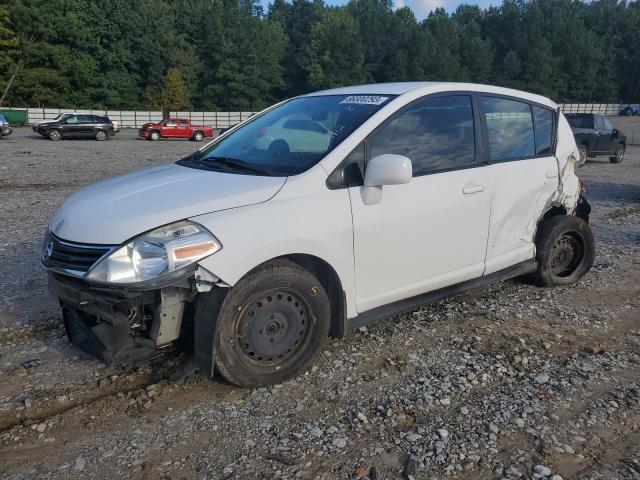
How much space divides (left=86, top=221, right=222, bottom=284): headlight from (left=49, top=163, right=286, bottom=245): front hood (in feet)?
0.24

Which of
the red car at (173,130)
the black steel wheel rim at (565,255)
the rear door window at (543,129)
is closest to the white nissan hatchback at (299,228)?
the rear door window at (543,129)

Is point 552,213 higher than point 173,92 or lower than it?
lower

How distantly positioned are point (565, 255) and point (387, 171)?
2.91m

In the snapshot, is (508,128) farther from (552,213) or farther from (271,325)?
(271,325)

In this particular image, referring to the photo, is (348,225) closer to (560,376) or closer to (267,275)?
(267,275)

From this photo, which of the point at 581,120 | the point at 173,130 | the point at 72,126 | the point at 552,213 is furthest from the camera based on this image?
the point at 173,130

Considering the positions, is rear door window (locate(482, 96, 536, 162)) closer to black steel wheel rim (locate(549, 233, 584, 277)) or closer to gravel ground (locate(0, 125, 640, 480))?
black steel wheel rim (locate(549, 233, 584, 277))

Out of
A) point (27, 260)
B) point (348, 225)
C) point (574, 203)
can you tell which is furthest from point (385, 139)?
point (27, 260)

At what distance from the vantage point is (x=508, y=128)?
4.70 metres

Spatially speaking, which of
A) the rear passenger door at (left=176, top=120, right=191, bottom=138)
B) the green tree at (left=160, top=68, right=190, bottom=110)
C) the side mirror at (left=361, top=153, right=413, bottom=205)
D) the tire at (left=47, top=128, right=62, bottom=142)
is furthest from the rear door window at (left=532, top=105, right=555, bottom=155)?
the green tree at (left=160, top=68, right=190, bottom=110)

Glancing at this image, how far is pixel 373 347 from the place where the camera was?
13.3ft

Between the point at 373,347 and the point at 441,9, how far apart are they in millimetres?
114813

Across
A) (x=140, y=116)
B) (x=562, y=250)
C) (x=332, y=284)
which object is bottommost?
(x=562, y=250)

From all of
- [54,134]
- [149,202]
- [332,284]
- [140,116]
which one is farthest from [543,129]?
[140,116]
